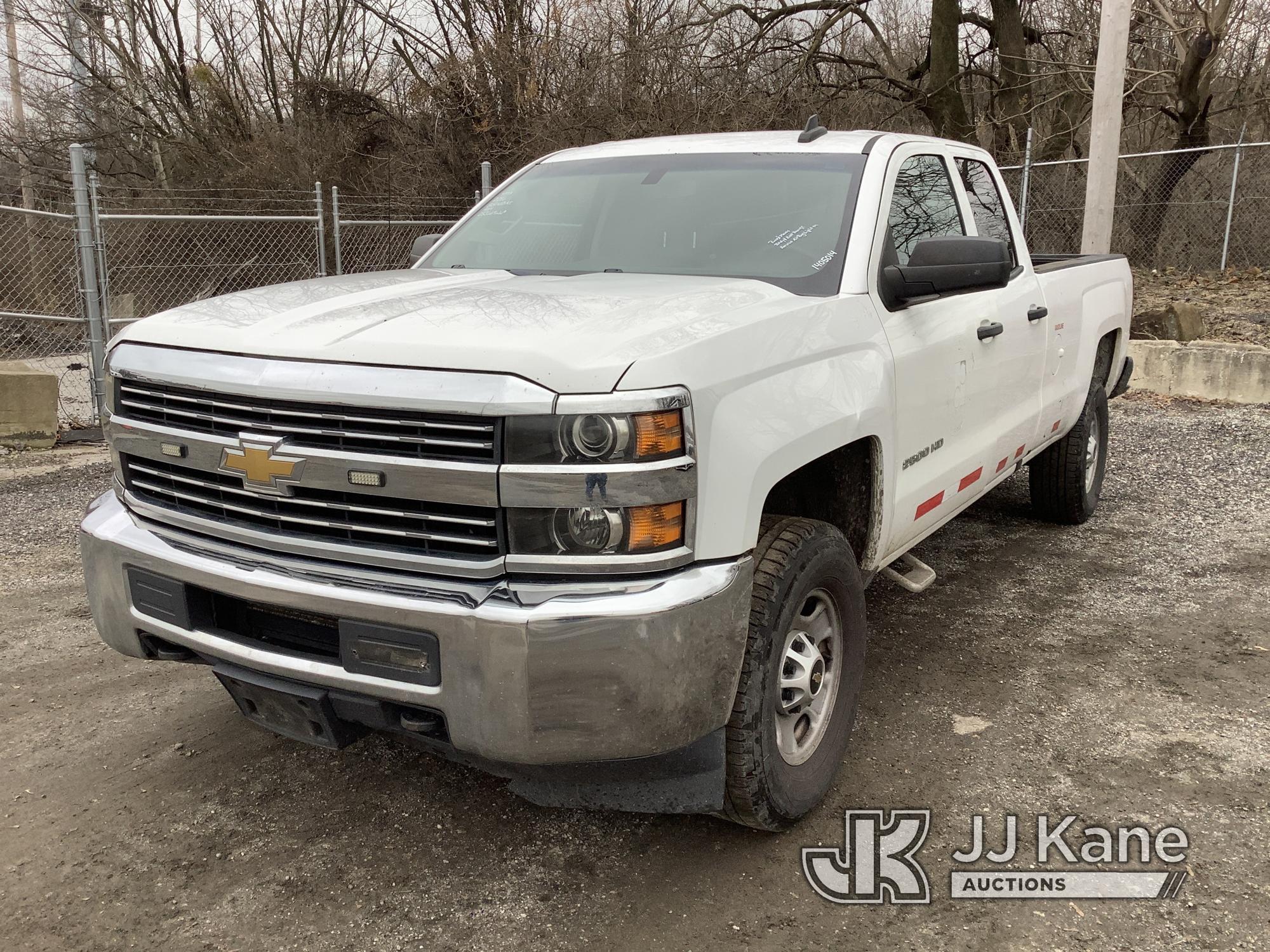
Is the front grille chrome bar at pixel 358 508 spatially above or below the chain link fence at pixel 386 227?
below

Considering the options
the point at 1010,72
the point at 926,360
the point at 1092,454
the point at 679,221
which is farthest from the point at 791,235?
the point at 1010,72

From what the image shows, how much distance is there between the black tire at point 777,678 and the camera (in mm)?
2611

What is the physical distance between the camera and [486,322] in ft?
8.50

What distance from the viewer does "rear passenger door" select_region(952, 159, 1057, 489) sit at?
4.12 m

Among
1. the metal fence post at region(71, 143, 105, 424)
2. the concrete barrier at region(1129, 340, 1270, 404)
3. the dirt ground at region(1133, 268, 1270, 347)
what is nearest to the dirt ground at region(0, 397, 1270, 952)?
the metal fence post at region(71, 143, 105, 424)

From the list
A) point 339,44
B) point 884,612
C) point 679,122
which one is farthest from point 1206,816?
point 339,44

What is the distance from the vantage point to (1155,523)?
238 inches

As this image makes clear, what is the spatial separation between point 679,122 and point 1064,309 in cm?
1120

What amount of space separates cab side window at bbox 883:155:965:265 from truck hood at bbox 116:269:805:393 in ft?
2.64

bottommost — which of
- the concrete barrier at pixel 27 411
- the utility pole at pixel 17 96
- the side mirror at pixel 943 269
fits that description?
the concrete barrier at pixel 27 411

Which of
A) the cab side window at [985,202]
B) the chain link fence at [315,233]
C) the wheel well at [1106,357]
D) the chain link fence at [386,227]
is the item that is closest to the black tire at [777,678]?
the cab side window at [985,202]

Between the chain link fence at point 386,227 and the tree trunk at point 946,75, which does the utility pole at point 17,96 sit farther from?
the tree trunk at point 946,75

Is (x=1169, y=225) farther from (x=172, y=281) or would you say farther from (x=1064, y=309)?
(x=172, y=281)

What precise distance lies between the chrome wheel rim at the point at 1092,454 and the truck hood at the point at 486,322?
3378mm
